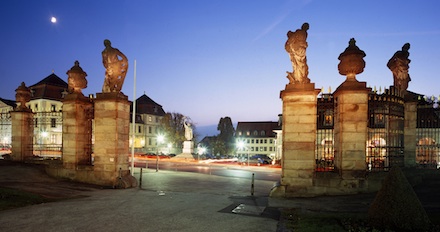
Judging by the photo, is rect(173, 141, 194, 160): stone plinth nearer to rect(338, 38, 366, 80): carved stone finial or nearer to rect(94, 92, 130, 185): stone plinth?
rect(94, 92, 130, 185): stone plinth

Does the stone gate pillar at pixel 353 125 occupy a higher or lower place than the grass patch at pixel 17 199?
higher

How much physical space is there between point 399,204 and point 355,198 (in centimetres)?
487

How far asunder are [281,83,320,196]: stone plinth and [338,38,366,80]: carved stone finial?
141 cm

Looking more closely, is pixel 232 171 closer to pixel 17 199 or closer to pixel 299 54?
pixel 299 54

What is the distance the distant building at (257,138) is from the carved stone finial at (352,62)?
263ft

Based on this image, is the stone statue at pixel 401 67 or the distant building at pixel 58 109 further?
the distant building at pixel 58 109

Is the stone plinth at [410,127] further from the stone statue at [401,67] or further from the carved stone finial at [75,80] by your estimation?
the carved stone finial at [75,80]

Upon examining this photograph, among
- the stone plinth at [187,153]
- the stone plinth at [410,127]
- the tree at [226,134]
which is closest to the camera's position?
the stone plinth at [410,127]

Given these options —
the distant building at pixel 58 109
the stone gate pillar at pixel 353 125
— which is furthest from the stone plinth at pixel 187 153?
the stone gate pillar at pixel 353 125

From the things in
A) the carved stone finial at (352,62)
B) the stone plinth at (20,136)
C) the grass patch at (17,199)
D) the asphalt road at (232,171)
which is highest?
the carved stone finial at (352,62)

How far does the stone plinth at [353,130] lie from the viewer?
484 inches

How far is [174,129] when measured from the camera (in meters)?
78.0

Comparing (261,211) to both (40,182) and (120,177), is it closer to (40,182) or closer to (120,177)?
(120,177)

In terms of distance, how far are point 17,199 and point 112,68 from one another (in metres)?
7.11
